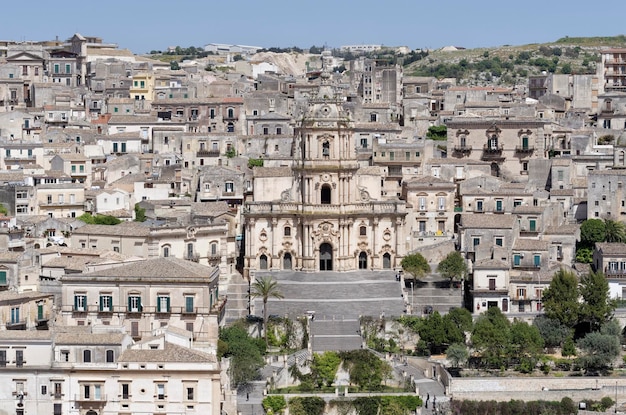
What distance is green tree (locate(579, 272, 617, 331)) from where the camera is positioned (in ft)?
255

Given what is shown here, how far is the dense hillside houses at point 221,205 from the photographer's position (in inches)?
2608

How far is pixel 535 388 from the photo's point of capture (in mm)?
72625

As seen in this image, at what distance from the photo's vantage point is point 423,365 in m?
74.6

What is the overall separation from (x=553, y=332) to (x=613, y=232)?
13.2 metres

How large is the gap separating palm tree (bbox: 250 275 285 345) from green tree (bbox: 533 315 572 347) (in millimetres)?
12056

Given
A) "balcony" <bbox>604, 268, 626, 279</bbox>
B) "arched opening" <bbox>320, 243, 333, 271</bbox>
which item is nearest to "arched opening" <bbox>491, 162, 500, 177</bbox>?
"arched opening" <bbox>320, 243, 333, 271</bbox>

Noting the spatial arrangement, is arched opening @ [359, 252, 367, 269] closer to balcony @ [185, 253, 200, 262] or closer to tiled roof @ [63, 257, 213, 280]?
balcony @ [185, 253, 200, 262]

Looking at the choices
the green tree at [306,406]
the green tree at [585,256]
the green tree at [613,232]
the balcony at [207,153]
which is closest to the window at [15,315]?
the green tree at [306,406]

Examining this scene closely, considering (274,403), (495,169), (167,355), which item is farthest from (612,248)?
(167,355)

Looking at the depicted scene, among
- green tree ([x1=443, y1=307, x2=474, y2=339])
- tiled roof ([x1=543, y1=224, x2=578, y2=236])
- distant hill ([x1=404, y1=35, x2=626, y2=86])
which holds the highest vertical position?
distant hill ([x1=404, y1=35, x2=626, y2=86])

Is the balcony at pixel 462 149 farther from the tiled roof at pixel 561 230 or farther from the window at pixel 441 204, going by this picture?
the tiled roof at pixel 561 230

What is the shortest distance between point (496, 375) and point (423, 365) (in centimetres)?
321

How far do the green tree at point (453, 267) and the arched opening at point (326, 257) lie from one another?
666cm

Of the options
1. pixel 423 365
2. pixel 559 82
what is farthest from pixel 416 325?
pixel 559 82
